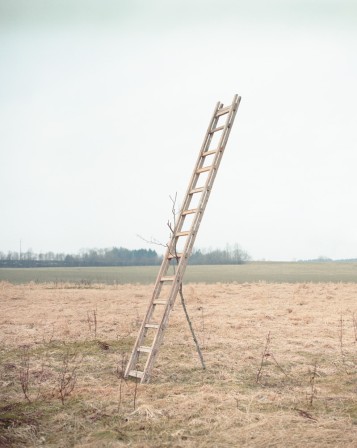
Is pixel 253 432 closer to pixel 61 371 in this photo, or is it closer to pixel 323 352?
pixel 61 371

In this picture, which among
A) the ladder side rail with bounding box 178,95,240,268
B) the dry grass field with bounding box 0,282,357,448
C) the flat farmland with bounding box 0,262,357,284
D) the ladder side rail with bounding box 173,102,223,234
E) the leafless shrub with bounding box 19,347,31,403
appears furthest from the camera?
the flat farmland with bounding box 0,262,357,284

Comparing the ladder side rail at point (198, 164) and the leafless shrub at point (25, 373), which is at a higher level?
the ladder side rail at point (198, 164)

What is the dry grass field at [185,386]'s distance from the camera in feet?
19.2

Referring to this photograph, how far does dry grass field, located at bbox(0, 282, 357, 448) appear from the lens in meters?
5.86

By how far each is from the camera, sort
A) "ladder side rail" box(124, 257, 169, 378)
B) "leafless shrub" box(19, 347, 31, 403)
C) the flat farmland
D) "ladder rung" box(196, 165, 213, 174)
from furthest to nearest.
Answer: the flat farmland → "ladder rung" box(196, 165, 213, 174) → "ladder side rail" box(124, 257, 169, 378) → "leafless shrub" box(19, 347, 31, 403)

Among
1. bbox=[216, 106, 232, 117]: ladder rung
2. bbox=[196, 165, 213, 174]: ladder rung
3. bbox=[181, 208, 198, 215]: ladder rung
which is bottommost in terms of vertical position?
bbox=[181, 208, 198, 215]: ladder rung

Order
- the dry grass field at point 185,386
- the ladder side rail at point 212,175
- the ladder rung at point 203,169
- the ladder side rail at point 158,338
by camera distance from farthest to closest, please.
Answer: the ladder rung at point 203,169, the ladder side rail at point 212,175, the ladder side rail at point 158,338, the dry grass field at point 185,386

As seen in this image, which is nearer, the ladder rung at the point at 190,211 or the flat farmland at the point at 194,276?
the ladder rung at the point at 190,211

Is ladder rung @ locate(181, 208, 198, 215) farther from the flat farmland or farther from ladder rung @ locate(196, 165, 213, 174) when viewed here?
the flat farmland

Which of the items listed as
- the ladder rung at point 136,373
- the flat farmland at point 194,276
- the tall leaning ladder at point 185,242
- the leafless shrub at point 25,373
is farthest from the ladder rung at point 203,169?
the flat farmland at point 194,276

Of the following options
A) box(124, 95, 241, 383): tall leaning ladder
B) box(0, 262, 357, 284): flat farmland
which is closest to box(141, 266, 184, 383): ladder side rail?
box(124, 95, 241, 383): tall leaning ladder

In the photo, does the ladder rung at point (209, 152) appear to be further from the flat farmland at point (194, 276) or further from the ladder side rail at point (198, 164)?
the flat farmland at point (194, 276)

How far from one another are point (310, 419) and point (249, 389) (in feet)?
5.78

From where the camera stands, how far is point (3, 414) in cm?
642
